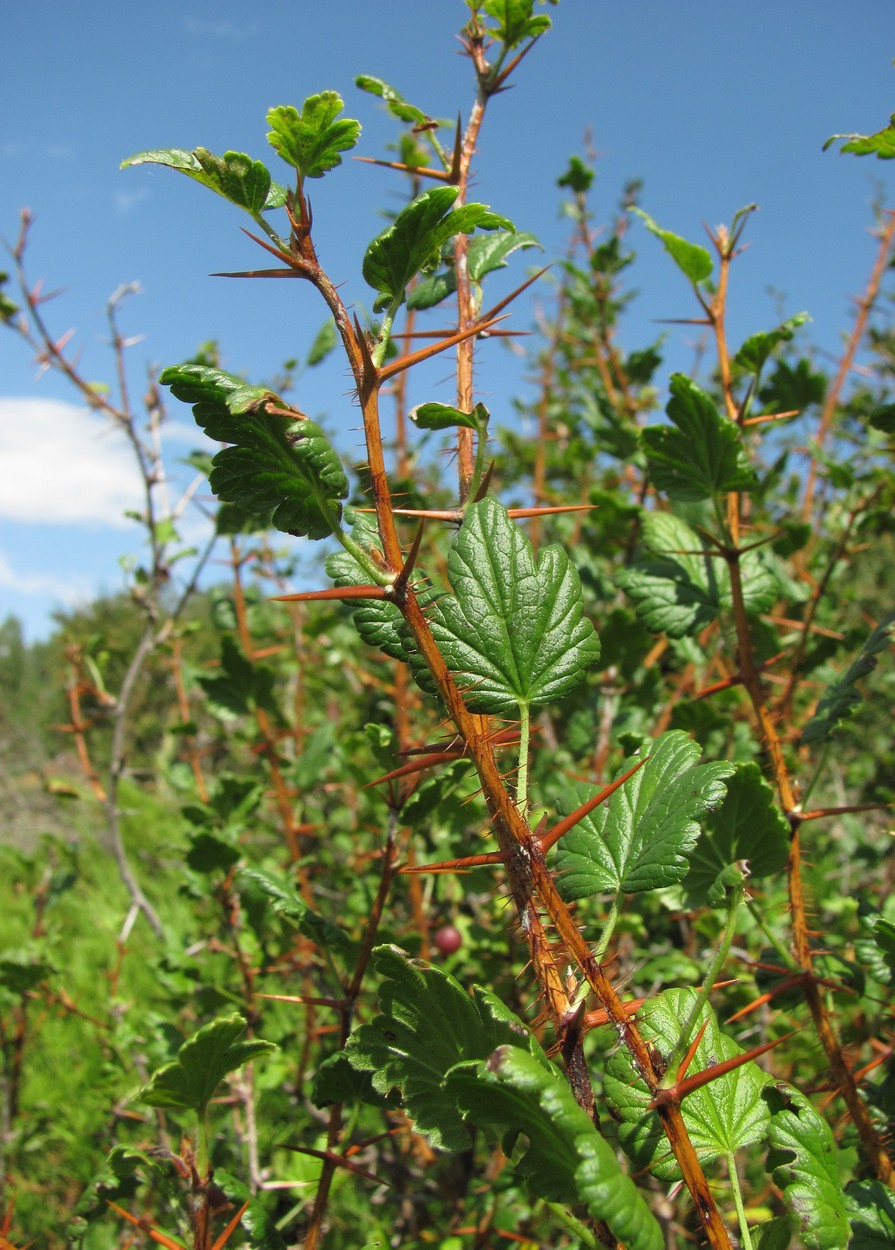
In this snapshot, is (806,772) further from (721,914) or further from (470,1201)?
(470,1201)

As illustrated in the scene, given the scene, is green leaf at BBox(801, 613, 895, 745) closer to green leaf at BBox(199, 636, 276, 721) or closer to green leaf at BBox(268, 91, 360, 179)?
green leaf at BBox(268, 91, 360, 179)

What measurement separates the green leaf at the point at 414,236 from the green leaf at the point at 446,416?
0.10 m

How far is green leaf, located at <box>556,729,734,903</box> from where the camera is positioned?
652 mm

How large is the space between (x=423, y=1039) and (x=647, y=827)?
256 mm

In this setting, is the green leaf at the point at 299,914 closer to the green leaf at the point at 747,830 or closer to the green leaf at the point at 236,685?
the green leaf at the point at 747,830

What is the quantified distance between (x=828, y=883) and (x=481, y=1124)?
7.13 feet

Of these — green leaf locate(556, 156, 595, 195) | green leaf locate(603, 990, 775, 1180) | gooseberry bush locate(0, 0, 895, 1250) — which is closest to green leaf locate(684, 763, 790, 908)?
gooseberry bush locate(0, 0, 895, 1250)

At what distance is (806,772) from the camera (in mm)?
2047

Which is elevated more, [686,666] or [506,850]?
[686,666]

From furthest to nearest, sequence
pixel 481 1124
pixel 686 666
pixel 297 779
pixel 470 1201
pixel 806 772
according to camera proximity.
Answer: pixel 686 666 < pixel 806 772 < pixel 297 779 < pixel 470 1201 < pixel 481 1124

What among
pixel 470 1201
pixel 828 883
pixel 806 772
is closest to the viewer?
pixel 470 1201

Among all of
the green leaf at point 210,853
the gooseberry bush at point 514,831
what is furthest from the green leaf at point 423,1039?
the green leaf at point 210,853

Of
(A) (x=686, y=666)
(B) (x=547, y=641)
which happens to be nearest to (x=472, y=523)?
(B) (x=547, y=641)

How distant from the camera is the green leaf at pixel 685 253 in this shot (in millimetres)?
1056
